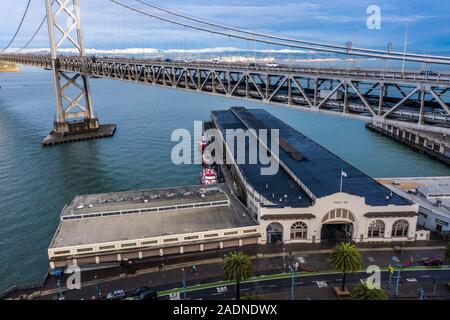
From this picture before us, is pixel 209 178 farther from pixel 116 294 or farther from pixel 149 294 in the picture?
pixel 116 294

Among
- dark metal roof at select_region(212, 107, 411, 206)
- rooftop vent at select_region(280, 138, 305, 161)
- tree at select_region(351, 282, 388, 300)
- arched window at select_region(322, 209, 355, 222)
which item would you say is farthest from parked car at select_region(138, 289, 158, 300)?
rooftop vent at select_region(280, 138, 305, 161)

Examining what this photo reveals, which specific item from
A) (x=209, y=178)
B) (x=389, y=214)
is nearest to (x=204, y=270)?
(x=389, y=214)

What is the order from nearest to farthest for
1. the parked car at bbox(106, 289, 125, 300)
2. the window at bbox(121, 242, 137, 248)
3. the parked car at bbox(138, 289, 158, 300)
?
the parked car at bbox(138, 289, 158, 300) < the parked car at bbox(106, 289, 125, 300) < the window at bbox(121, 242, 137, 248)

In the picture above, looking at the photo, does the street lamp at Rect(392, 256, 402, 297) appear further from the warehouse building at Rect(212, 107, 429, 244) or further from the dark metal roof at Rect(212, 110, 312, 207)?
the dark metal roof at Rect(212, 110, 312, 207)

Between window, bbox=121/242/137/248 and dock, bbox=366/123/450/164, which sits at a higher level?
dock, bbox=366/123/450/164

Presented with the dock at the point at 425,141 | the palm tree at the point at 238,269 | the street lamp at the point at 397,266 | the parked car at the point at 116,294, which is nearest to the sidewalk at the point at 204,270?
the street lamp at the point at 397,266

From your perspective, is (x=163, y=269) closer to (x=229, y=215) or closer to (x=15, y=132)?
(x=229, y=215)
